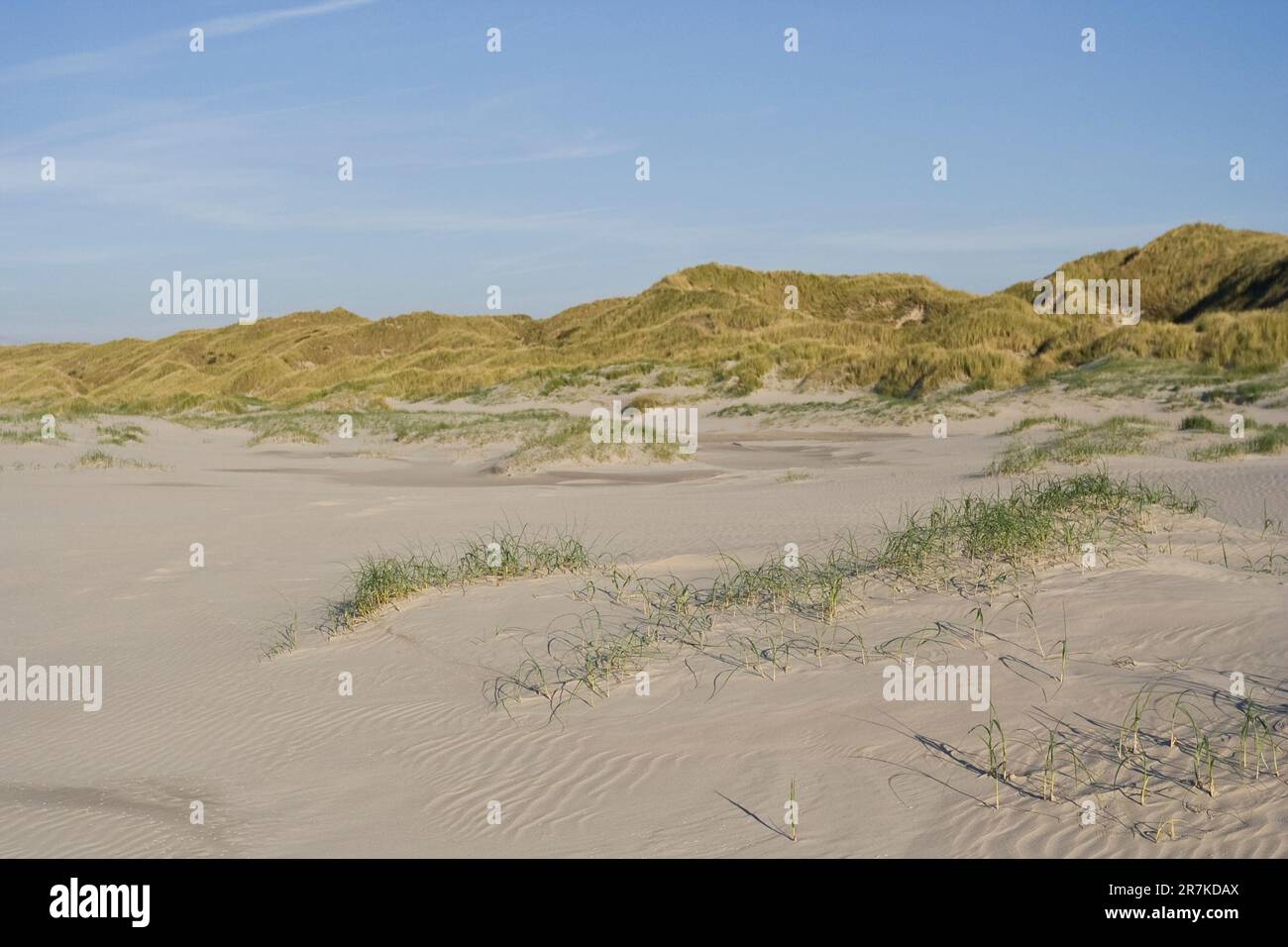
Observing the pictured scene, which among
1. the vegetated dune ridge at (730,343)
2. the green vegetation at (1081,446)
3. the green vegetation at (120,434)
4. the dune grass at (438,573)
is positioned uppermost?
the vegetated dune ridge at (730,343)

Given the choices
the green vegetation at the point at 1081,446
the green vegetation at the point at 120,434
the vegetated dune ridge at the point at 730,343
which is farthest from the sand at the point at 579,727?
the vegetated dune ridge at the point at 730,343

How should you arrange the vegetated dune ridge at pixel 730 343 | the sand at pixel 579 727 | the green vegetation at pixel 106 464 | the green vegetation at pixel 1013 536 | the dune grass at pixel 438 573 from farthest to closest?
the vegetated dune ridge at pixel 730 343
the green vegetation at pixel 106 464
the dune grass at pixel 438 573
the green vegetation at pixel 1013 536
the sand at pixel 579 727

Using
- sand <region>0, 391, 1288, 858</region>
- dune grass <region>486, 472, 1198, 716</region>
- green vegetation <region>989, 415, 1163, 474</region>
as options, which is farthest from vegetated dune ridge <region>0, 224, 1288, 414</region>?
sand <region>0, 391, 1288, 858</region>

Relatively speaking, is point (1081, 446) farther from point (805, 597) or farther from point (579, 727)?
point (579, 727)

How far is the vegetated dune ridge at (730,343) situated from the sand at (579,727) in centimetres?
2129

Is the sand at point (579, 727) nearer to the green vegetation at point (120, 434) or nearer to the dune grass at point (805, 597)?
the dune grass at point (805, 597)

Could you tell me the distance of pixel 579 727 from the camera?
4414mm

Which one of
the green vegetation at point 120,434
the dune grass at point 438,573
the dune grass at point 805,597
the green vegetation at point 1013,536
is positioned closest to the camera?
the dune grass at point 805,597

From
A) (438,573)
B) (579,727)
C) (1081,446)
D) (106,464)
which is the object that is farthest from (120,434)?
(579,727)

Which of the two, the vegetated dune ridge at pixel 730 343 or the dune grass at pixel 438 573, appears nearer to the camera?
the dune grass at pixel 438 573

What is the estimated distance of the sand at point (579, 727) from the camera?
3367mm

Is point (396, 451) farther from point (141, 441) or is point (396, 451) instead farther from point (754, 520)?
point (754, 520)

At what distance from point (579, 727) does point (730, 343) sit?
136 feet

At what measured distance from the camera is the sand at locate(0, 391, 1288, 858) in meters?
3.37
